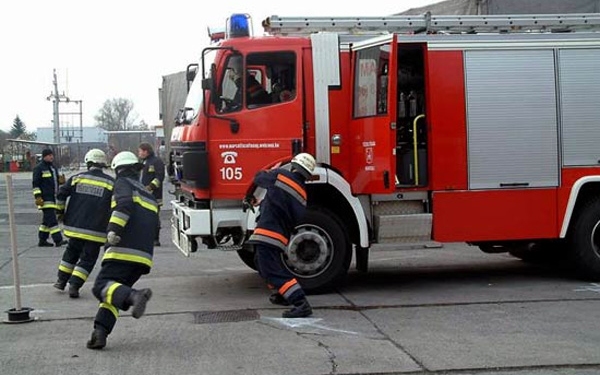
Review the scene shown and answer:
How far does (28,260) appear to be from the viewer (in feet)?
38.2

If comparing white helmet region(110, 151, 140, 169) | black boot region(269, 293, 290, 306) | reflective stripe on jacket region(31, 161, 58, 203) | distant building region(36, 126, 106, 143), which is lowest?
black boot region(269, 293, 290, 306)

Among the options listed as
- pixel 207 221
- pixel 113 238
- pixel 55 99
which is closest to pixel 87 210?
pixel 207 221

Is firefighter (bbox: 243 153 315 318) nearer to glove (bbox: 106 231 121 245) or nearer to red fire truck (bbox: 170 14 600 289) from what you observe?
red fire truck (bbox: 170 14 600 289)

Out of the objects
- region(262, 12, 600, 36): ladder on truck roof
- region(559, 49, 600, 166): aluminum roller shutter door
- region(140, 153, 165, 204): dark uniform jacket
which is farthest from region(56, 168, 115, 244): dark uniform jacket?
region(559, 49, 600, 166): aluminum roller shutter door

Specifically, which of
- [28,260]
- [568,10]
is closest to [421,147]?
[568,10]

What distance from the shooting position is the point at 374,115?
804 centimetres

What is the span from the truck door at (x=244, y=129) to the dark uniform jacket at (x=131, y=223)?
1.86 metres

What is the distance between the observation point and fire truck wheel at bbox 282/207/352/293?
324 inches

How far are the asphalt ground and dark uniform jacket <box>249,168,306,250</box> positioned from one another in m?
0.84

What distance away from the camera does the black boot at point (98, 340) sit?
6090mm

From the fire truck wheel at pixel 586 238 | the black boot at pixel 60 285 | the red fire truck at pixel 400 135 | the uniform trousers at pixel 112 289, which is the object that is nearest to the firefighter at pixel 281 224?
the red fire truck at pixel 400 135

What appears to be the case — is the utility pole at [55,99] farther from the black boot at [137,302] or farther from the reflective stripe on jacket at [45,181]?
the black boot at [137,302]

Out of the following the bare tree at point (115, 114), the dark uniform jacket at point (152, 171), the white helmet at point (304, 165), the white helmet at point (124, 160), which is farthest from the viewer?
the bare tree at point (115, 114)

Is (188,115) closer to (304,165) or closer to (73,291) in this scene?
(304,165)
